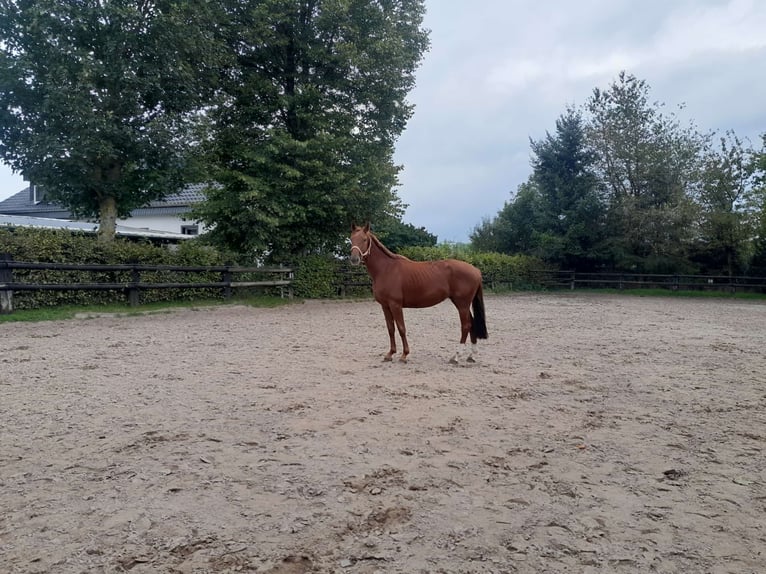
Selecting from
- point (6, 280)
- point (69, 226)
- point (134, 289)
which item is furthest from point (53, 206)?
point (6, 280)

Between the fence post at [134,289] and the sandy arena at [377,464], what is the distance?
5618 millimetres

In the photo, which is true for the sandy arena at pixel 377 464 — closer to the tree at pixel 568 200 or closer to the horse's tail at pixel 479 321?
the horse's tail at pixel 479 321

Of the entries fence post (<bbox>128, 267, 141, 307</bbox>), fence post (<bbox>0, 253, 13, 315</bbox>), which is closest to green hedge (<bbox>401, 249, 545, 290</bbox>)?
fence post (<bbox>128, 267, 141, 307</bbox>)

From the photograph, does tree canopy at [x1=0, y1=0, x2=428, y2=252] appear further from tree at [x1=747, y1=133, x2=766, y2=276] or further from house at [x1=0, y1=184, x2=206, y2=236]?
tree at [x1=747, y1=133, x2=766, y2=276]

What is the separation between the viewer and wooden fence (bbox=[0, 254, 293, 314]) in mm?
10242

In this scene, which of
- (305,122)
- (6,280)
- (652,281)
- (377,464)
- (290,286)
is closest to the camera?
(377,464)

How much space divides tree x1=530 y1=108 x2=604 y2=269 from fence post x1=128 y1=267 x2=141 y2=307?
73.7 feet

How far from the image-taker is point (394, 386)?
18.0ft

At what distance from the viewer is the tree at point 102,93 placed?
12.3 m

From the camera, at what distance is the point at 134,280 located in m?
12.6

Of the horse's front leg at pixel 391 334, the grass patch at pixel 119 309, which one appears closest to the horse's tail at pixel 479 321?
the horse's front leg at pixel 391 334

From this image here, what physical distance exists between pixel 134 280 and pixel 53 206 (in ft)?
59.5

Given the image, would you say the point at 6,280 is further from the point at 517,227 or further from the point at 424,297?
the point at 517,227

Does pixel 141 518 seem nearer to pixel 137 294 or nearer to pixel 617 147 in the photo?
pixel 137 294
